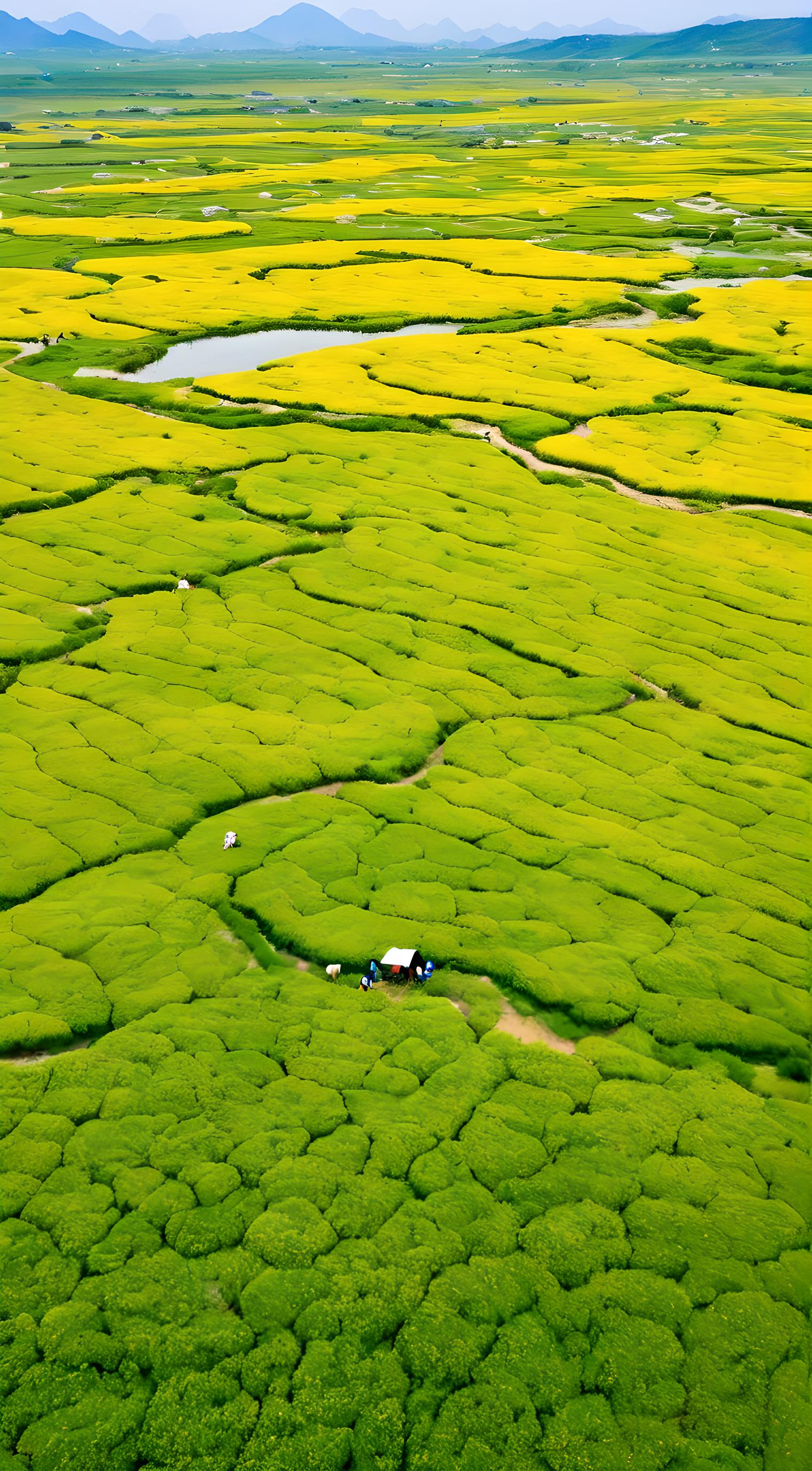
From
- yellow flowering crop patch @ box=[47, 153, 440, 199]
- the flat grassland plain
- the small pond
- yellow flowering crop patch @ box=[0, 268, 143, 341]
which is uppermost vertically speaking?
yellow flowering crop patch @ box=[47, 153, 440, 199]

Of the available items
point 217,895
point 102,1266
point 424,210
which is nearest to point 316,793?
point 217,895

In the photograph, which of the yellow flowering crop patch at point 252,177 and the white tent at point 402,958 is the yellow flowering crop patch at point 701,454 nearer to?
the white tent at point 402,958

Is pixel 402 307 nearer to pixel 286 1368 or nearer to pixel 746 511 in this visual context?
pixel 746 511

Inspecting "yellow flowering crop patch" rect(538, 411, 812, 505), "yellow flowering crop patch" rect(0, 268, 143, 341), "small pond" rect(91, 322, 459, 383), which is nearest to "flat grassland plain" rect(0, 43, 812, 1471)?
"yellow flowering crop patch" rect(538, 411, 812, 505)

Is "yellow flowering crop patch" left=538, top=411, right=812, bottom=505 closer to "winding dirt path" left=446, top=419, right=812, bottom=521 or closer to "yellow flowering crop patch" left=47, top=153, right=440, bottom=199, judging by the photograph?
"winding dirt path" left=446, top=419, right=812, bottom=521

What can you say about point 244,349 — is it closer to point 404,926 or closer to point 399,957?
point 404,926

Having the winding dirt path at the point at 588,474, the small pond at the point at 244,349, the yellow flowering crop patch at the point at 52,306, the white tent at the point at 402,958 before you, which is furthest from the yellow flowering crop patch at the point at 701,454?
the yellow flowering crop patch at the point at 52,306
